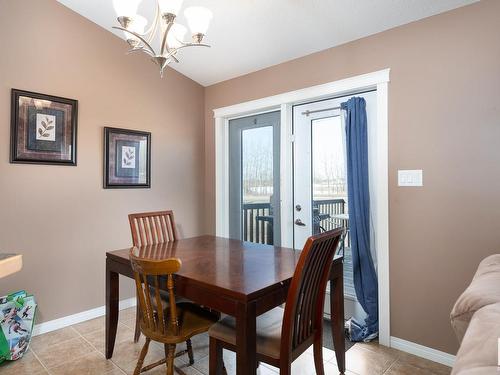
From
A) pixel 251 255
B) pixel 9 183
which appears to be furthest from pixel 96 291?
pixel 251 255

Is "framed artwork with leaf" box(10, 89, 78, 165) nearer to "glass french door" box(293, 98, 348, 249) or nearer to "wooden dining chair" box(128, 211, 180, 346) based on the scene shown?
"wooden dining chair" box(128, 211, 180, 346)

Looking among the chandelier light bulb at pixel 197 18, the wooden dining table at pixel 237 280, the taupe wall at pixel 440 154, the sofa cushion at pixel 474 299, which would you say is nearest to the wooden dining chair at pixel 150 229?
the wooden dining table at pixel 237 280

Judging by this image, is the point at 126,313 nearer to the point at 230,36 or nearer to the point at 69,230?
the point at 69,230

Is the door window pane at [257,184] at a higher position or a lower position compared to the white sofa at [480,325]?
higher

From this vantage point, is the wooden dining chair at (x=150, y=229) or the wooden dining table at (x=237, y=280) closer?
the wooden dining table at (x=237, y=280)

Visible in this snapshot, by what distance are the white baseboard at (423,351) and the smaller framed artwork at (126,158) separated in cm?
265

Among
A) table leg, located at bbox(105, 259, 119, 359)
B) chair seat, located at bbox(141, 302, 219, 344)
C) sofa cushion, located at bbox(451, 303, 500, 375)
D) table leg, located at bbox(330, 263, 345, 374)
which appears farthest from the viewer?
table leg, located at bbox(105, 259, 119, 359)

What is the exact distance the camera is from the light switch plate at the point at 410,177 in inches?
89.0

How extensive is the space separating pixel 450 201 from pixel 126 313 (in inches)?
115

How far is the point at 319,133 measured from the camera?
9.69 feet

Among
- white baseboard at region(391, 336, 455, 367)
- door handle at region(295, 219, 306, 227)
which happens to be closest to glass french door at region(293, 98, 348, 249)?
door handle at region(295, 219, 306, 227)

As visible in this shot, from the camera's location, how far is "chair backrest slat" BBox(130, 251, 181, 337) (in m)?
1.50

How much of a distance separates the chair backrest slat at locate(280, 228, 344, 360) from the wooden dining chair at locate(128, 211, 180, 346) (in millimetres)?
1365

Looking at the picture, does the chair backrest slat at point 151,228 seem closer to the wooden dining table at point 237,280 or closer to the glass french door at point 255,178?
the wooden dining table at point 237,280
